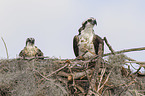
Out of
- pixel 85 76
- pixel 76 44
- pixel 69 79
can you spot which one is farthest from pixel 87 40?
pixel 69 79

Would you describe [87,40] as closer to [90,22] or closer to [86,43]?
[86,43]

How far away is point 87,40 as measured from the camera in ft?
15.9

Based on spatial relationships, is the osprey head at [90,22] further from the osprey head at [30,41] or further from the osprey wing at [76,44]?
the osprey head at [30,41]

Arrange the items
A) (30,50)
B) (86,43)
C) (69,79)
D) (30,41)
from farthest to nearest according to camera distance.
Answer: (30,41) → (30,50) → (86,43) → (69,79)

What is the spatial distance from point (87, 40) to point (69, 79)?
60.9 inches

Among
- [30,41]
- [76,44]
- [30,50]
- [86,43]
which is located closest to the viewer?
[86,43]

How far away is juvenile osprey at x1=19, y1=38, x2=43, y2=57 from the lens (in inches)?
209

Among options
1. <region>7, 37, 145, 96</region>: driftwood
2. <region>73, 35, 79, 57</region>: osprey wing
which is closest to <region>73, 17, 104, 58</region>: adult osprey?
<region>73, 35, 79, 57</region>: osprey wing

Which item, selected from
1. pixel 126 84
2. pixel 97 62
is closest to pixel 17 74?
pixel 97 62

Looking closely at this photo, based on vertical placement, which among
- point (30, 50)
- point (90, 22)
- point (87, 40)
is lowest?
point (30, 50)

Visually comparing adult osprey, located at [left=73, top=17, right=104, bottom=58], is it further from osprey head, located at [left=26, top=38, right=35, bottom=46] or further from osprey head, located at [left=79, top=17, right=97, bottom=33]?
osprey head, located at [left=26, top=38, right=35, bottom=46]

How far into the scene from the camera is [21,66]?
12.9ft

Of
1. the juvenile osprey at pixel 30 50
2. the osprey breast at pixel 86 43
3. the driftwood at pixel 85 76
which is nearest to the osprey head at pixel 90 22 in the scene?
the osprey breast at pixel 86 43

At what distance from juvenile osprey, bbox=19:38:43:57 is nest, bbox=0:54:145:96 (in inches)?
57.9
